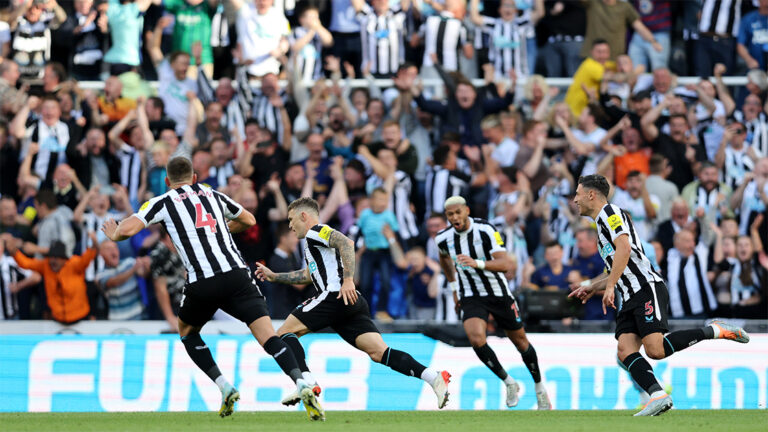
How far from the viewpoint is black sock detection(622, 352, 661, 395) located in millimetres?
9398

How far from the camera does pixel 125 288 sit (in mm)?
14414

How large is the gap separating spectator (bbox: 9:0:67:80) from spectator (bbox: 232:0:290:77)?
284 centimetres

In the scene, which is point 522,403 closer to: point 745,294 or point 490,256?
point 490,256

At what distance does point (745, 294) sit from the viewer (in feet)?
47.4

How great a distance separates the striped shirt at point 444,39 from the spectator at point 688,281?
4.31 m

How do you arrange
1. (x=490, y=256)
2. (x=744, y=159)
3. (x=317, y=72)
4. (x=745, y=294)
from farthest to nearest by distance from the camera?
(x=317, y=72)
(x=744, y=159)
(x=745, y=294)
(x=490, y=256)

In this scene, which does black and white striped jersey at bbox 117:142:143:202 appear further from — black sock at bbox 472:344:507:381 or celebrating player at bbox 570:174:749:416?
celebrating player at bbox 570:174:749:416

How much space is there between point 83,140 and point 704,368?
338 inches

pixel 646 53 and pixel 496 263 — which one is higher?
pixel 646 53

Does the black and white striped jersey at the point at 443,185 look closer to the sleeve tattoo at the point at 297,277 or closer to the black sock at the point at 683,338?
the sleeve tattoo at the point at 297,277

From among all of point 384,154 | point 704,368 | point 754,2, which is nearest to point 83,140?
point 384,154

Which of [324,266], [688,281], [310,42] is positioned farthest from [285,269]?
[688,281]

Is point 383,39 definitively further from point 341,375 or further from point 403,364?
point 403,364

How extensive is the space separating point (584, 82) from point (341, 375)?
20.4 ft
